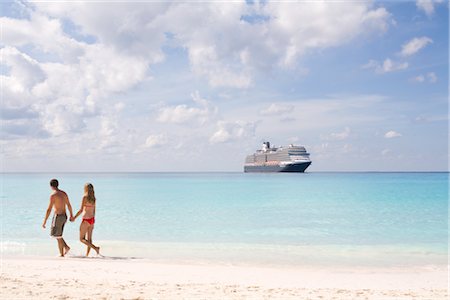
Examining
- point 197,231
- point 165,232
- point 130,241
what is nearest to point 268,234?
point 197,231

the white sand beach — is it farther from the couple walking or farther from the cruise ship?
the cruise ship

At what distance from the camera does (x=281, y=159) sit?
126 meters

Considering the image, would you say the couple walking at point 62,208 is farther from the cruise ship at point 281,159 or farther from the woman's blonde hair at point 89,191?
the cruise ship at point 281,159

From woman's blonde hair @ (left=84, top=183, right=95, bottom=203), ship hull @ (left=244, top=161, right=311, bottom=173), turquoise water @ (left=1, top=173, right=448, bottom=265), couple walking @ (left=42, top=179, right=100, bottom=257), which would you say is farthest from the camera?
ship hull @ (left=244, top=161, right=311, bottom=173)

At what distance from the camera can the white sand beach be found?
6574 millimetres

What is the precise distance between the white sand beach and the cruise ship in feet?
367

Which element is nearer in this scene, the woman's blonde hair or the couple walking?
the couple walking

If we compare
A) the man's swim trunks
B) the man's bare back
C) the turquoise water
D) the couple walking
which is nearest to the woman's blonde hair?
the couple walking

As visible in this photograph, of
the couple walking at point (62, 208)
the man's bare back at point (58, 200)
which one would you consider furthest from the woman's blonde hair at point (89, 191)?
the man's bare back at point (58, 200)

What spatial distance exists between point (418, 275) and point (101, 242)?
388 inches

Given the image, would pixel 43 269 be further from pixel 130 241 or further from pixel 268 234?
pixel 268 234

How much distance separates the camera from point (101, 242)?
13.8 meters

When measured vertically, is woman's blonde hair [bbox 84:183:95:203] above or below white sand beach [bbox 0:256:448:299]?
above

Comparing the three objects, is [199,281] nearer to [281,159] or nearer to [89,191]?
[89,191]
